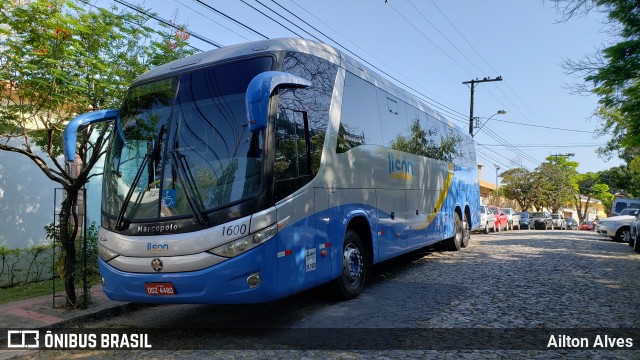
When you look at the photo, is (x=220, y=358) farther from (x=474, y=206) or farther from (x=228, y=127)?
(x=474, y=206)

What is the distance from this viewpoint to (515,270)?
979 cm

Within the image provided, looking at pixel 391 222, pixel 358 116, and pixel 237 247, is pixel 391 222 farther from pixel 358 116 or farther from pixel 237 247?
pixel 237 247

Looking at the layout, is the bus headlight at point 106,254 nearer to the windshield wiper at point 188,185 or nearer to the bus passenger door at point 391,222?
the windshield wiper at point 188,185

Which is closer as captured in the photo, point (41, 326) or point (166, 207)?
point (166, 207)

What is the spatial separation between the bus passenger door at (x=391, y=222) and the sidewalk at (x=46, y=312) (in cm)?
438

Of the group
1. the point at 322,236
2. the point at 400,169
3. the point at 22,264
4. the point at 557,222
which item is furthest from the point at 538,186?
the point at 22,264

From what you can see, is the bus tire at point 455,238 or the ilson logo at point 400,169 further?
the bus tire at point 455,238

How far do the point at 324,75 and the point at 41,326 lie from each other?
5237mm

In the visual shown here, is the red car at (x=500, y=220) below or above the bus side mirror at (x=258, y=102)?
below

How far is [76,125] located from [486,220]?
25383mm

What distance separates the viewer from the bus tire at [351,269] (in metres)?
6.88

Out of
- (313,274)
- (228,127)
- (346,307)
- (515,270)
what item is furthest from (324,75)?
(515,270)

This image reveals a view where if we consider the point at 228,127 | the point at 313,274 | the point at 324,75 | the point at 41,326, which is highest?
the point at 324,75

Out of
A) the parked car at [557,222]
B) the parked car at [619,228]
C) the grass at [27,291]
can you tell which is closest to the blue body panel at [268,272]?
the grass at [27,291]
